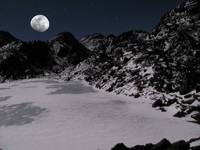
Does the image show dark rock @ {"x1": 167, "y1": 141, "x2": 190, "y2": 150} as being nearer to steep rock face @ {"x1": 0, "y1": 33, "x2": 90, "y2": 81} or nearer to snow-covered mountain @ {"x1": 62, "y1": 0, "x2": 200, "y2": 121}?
snow-covered mountain @ {"x1": 62, "y1": 0, "x2": 200, "y2": 121}

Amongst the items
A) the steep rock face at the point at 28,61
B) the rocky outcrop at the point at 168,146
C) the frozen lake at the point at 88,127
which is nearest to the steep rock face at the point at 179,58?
the frozen lake at the point at 88,127

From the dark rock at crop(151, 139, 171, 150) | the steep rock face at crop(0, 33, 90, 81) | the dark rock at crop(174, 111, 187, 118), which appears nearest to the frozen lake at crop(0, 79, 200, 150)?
the dark rock at crop(174, 111, 187, 118)

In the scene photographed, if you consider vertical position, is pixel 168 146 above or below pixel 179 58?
below

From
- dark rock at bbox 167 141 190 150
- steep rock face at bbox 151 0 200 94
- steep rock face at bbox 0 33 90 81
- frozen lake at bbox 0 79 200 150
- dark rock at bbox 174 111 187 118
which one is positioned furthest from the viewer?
steep rock face at bbox 0 33 90 81

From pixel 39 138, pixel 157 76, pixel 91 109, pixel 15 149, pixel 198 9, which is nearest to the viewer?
pixel 15 149

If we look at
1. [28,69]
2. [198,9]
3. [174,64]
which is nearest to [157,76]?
[174,64]

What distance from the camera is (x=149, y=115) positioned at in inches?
790

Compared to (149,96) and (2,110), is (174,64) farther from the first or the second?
(2,110)

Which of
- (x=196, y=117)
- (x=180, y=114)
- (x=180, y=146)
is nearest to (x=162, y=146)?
(x=180, y=146)

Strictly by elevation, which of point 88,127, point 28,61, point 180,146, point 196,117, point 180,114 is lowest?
point 88,127

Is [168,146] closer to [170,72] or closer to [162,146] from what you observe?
[162,146]

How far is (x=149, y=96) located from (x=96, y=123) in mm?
10611

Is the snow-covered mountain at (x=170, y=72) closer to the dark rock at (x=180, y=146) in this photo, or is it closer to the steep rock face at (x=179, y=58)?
the steep rock face at (x=179, y=58)

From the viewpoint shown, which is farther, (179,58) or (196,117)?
(179,58)
